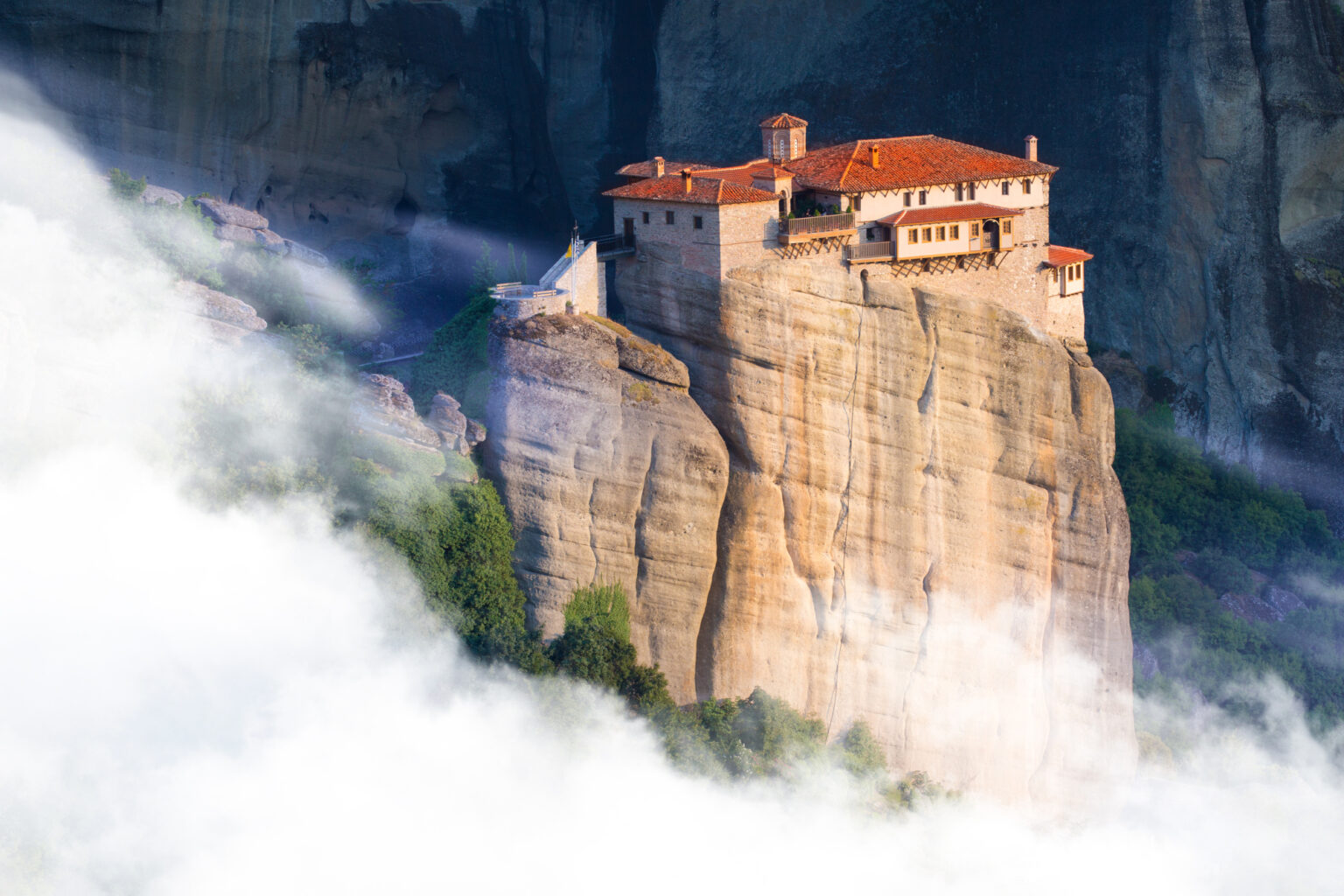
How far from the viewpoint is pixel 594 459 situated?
1563 inches

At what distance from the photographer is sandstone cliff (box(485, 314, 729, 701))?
130 feet

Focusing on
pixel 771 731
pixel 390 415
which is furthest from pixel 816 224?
pixel 771 731

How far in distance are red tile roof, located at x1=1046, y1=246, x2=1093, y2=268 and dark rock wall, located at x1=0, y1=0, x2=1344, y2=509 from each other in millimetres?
11926

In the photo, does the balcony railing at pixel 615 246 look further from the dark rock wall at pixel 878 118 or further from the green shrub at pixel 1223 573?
the green shrub at pixel 1223 573

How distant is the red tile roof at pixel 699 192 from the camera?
3969 cm

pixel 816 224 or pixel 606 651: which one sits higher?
pixel 816 224

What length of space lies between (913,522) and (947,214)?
6880 mm

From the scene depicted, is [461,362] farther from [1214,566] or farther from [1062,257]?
[1214,566]

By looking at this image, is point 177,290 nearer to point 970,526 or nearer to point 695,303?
point 695,303

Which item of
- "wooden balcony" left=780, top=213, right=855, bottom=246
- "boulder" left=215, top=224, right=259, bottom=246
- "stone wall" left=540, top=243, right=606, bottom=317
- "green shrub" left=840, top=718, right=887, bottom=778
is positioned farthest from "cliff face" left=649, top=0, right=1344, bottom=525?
"green shrub" left=840, top=718, right=887, bottom=778

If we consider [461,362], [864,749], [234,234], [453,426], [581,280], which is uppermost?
[234,234]

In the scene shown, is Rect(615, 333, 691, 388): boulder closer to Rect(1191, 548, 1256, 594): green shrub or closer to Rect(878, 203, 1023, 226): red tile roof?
Rect(878, 203, 1023, 226): red tile roof

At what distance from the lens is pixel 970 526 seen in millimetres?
43000

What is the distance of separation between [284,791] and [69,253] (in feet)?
40.8
